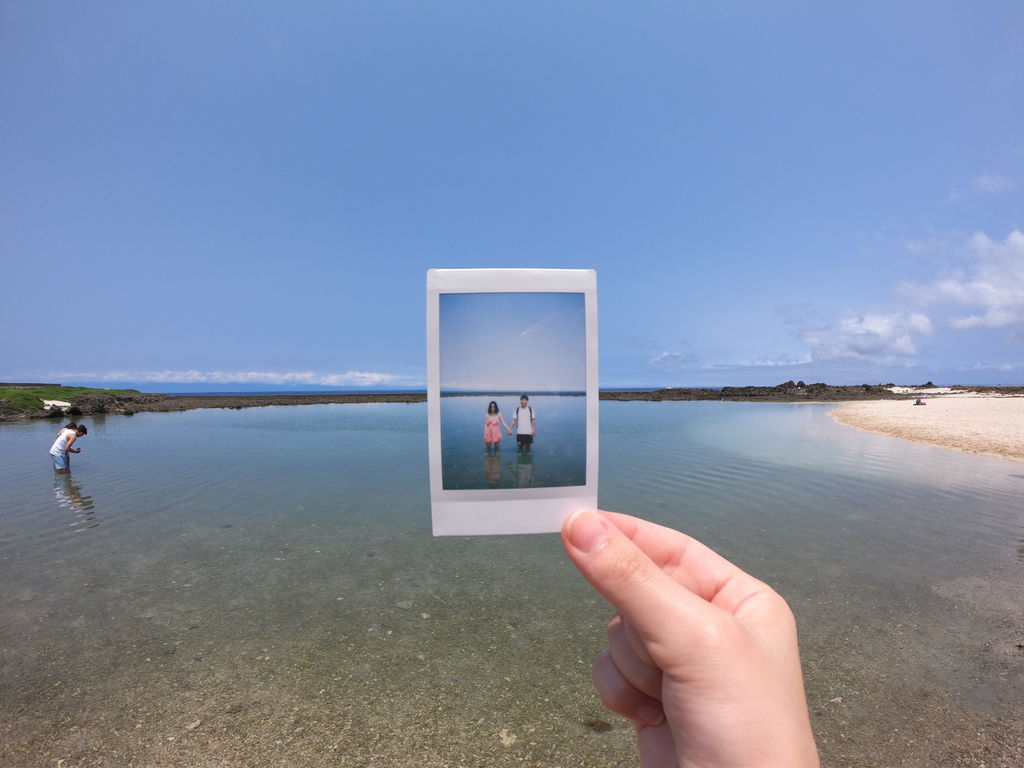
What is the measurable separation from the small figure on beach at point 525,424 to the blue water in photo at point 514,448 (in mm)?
16

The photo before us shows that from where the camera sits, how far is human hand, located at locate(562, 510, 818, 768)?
1.59m

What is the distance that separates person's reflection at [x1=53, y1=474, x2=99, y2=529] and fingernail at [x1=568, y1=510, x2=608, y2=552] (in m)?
13.8

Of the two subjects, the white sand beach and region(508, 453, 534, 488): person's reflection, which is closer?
region(508, 453, 534, 488): person's reflection

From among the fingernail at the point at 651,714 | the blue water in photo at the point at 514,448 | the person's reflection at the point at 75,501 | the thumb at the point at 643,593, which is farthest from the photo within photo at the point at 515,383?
the person's reflection at the point at 75,501

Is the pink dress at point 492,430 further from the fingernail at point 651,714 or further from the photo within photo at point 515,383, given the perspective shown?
the fingernail at point 651,714

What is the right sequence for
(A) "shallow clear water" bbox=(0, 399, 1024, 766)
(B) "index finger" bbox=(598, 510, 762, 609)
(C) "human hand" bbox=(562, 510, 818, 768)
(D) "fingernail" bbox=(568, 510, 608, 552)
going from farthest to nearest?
(A) "shallow clear water" bbox=(0, 399, 1024, 766) → (B) "index finger" bbox=(598, 510, 762, 609) → (D) "fingernail" bbox=(568, 510, 608, 552) → (C) "human hand" bbox=(562, 510, 818, 768)

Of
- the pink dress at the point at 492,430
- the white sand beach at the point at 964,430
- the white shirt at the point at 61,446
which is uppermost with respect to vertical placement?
the pink dress at the point at 492,430

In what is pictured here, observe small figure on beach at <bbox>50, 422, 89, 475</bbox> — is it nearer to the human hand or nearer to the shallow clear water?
the shallow clear water

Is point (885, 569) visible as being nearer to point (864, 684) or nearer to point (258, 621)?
point (864, 684)

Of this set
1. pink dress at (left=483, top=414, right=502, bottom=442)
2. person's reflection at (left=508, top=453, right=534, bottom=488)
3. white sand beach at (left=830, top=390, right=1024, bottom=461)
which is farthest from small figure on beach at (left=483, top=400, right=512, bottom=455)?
white sand beach at (left=830, top=390, right=1024, bottom=461)

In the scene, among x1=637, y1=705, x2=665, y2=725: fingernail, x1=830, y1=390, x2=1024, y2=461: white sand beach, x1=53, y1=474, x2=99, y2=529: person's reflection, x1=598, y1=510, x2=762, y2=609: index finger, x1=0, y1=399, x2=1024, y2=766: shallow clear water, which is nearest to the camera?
x1=598, y1=510, x2=762, y2=609: index finger

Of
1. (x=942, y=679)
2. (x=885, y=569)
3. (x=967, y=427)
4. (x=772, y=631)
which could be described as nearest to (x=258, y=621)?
(x=772, y=631)

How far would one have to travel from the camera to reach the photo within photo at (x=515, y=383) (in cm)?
226

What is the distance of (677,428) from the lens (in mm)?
30719
